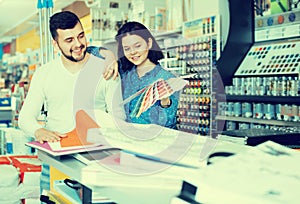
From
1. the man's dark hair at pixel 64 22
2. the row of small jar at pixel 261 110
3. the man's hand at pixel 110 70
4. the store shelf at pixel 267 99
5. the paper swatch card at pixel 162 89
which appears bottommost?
the row of small jar at pixel 261 110

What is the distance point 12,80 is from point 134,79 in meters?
14.6

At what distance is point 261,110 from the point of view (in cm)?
358

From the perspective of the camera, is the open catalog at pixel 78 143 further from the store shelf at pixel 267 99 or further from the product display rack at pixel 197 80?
the product display rack at pixel 197 80

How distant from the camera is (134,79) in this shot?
2.13 metres

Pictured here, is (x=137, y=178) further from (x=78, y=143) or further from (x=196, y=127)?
(x=196, y=127)

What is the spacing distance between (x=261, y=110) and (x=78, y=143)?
2.57m

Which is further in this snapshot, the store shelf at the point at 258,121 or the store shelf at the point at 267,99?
the store shelf at the point at 258,121

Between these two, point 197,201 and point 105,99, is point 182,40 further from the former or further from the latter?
point 197,201

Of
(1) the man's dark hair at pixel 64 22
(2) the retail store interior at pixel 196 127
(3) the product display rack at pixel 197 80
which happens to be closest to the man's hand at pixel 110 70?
(2) the retail store interior at pixel 196 127

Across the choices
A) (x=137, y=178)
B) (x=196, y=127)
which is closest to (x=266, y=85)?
(x=196, y=127)

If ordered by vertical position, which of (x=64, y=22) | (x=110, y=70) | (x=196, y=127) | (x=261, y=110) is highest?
(x=64, y=22)

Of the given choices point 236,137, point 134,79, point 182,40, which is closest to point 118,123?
point 236,137

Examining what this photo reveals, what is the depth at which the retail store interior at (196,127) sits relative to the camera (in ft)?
2.32

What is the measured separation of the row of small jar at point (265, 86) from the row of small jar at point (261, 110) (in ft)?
0.38
